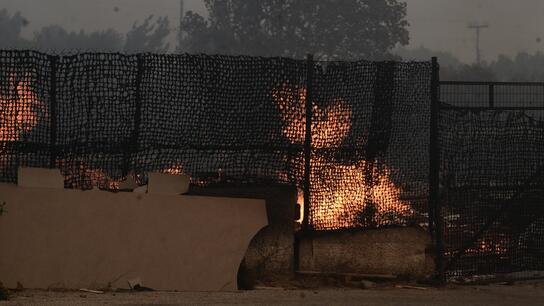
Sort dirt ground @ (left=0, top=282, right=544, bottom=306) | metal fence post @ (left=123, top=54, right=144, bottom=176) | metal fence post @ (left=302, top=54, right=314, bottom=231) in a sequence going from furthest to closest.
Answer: metal fence post @ (left=302, top=54, right=314, bottom=231) < metal fence post @ (left=123, top=54, right=144, bottom=176) < dirt ground @ (left=0, top=282, right=544, bottom=306)

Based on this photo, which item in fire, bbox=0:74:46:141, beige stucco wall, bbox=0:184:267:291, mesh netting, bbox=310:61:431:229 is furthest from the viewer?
mesh netting, bbox=310:61:431:229

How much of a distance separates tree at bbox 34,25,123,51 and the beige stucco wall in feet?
344

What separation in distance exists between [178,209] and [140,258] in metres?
0.66

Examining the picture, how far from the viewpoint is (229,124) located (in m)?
8.97

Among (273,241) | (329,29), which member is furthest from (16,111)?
(329,29)

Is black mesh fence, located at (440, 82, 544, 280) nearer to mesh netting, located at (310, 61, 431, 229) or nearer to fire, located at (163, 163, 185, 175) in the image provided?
mesh netting, located at (310, 61, 431, 229)

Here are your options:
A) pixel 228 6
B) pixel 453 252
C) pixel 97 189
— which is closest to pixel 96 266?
pixel 97 189

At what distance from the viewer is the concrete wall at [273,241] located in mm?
8969

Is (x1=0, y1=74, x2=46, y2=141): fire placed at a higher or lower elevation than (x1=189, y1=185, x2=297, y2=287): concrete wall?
higher

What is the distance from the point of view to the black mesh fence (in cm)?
955

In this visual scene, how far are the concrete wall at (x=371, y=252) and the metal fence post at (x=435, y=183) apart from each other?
4.5 inches

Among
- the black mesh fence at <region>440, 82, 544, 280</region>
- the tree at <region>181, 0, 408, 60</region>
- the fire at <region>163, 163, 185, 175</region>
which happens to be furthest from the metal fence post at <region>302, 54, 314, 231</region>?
the tree at <region>181, 0, 408, 60</region>

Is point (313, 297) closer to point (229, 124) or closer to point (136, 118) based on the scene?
point (229, 124)

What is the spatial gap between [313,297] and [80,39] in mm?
111534
